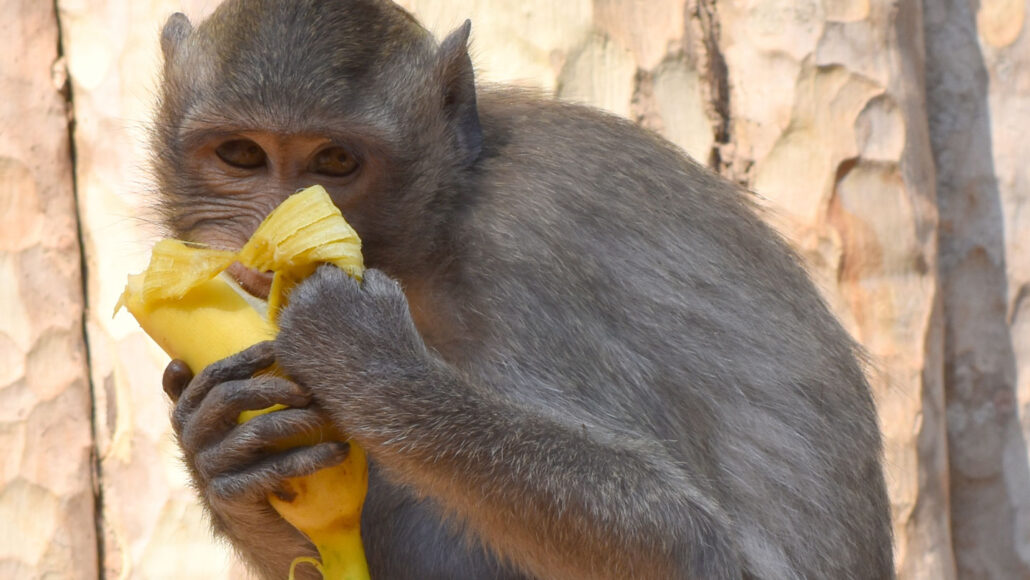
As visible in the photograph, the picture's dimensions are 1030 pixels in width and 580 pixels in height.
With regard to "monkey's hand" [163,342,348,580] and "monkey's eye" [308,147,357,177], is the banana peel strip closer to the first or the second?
"monkey's hand" [163,342,348,580]

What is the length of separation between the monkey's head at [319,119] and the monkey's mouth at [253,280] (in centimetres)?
2

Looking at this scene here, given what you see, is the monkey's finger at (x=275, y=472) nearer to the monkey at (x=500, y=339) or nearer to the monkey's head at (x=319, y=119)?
the monkey at (x=500, y=339)

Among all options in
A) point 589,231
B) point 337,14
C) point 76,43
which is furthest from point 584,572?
point 76,43

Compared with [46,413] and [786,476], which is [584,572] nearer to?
[786,476]

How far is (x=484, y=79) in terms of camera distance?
554 cm

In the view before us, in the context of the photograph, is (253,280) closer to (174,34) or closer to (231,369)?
(231,369)

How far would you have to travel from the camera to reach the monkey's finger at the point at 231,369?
341cm

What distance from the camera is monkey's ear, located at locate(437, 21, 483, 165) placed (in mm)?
4340

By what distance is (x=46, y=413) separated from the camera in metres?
5.77

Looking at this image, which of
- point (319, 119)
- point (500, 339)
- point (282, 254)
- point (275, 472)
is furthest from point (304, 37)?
point (275, 472)

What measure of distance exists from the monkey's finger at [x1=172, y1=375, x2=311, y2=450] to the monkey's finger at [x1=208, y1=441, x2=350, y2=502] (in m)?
0.12

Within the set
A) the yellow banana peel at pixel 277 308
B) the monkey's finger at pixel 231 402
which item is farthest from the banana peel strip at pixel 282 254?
the monkey's finger at pixel 231 402

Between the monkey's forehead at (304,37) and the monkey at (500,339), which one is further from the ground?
the monkey's forehead at (304,37)

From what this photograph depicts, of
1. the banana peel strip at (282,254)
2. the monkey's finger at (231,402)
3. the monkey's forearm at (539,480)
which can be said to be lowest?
the monkey's forearm at (539,480)
